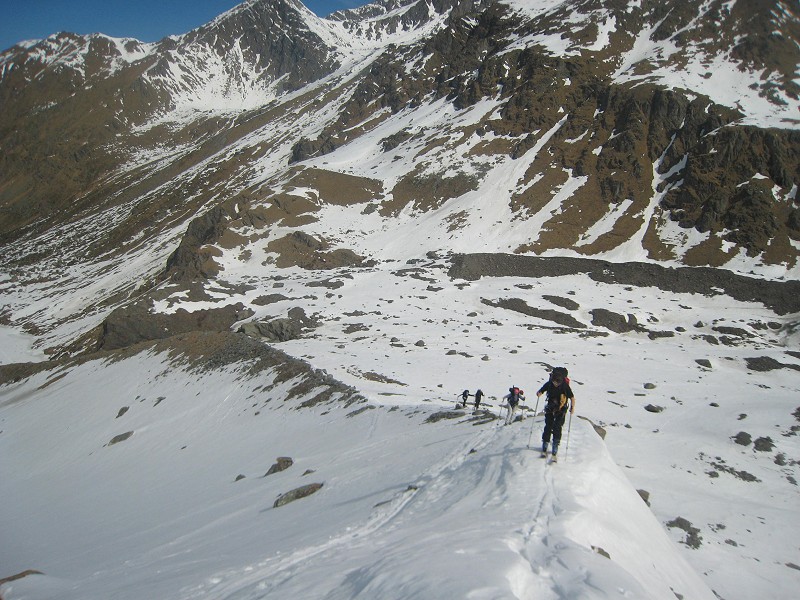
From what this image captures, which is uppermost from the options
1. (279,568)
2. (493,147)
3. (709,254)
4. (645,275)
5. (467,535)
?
(493,147)

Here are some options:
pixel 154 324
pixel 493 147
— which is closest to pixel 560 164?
pixel 493 147

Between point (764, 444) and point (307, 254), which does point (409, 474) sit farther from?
point (307, 254)

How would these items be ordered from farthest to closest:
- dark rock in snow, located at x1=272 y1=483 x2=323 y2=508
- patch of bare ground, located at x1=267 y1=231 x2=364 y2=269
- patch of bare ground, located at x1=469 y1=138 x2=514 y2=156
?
patch of bare ground, located at x1=469 y1=138 x2=514 y2=156, patch of bare ground, located at x1=267 y1=231 x2=364 y2=269, dark rock in snow, located at x1=272 y1=483 x2=323 y2=508

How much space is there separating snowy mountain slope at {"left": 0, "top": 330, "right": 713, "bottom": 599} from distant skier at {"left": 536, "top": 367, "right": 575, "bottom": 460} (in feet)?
1.72

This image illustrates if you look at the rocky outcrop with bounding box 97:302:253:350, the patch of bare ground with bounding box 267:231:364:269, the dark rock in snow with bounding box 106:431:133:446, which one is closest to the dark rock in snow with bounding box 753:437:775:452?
the dark rock in snow with bounding box 106:431:133:446

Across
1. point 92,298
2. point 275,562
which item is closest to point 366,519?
point 275,562

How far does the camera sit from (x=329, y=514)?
1048cm

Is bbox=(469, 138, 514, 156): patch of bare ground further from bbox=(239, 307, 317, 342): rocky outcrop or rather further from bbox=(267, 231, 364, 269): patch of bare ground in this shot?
bbox=(239, 307, 317, 342): rocky outcrop

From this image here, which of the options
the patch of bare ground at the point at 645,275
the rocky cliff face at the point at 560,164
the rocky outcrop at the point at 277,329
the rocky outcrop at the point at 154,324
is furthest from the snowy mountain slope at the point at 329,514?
the rocky cliff face at the point at 560,164

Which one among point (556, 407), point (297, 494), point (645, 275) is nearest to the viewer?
point (556, 407)

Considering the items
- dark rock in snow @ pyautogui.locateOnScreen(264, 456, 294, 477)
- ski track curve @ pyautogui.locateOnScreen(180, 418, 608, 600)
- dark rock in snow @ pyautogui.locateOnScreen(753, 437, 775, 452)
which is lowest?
dark rock in snow @ pyautogui.locateOnScreen(753, 437, 775, 452)

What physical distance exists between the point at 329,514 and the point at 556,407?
5.48m

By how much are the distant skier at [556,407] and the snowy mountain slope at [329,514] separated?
0.52 m

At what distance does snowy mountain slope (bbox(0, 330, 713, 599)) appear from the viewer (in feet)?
20.3
